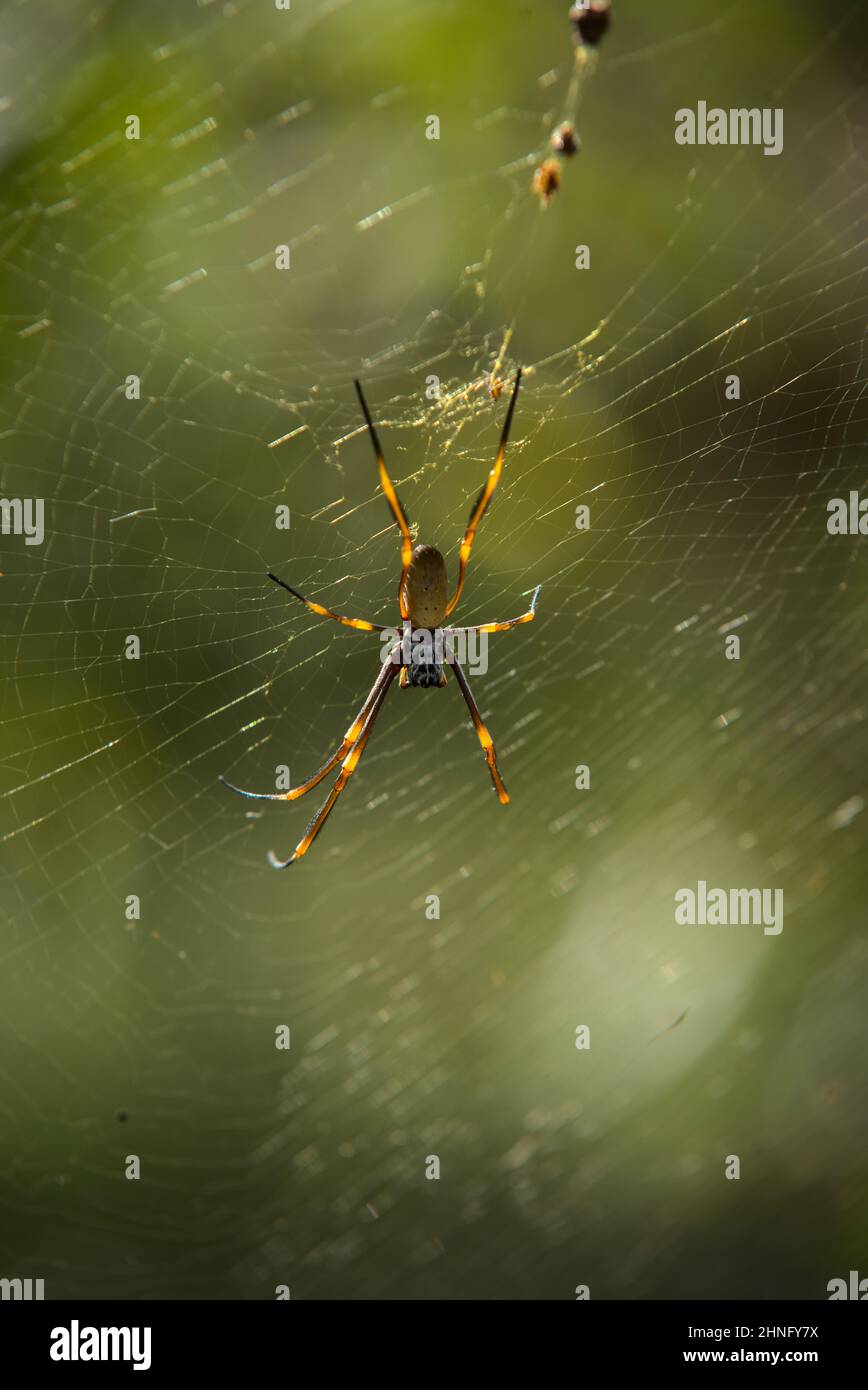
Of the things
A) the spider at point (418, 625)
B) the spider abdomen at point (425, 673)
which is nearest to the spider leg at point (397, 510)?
the spider at point (418, 625)

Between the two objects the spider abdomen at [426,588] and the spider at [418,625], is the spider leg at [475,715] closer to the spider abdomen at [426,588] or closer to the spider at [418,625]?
the spider at [418,625]

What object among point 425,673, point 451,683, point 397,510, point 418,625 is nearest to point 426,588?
point 418,625

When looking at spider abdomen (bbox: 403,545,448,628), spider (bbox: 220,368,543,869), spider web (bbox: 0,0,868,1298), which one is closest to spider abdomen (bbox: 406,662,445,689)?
spider (bbox: 220,368,543,869)

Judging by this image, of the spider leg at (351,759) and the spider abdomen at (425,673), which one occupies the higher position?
the spider abdomen at (425,673)

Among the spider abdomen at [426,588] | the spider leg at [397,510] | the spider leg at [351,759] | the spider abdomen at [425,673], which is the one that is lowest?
the spider leg at [351,759]

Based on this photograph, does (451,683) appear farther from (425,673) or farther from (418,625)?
(418,625)

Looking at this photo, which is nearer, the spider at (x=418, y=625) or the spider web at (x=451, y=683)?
the spider at (x=418, y=625)

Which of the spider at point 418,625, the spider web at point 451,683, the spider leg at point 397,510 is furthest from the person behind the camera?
the spider web at point 451,683
